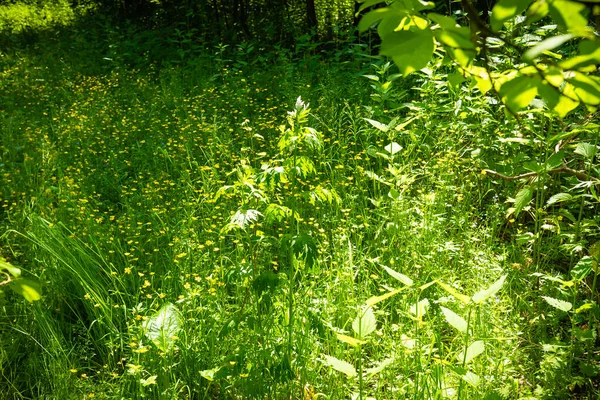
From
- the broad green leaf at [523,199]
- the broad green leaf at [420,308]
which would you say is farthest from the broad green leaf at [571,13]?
the broad green leaf at [523,199]

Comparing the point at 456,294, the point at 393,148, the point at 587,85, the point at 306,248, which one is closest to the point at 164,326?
the point at 306,248

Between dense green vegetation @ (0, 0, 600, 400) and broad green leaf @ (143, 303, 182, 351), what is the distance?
0.01 meters

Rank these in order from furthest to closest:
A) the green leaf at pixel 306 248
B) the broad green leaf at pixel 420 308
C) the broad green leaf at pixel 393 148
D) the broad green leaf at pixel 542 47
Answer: the broad green leaf at pixel 393 148 < the green leaf at pixel 306 248 < the broad green leaf at pixel 420 308 < the broad green leaf at pixel 542 47

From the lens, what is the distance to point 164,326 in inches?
102

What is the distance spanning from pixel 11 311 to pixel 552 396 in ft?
8.91

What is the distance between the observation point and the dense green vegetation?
2.38 meters

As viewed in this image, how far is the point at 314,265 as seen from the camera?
245 cm

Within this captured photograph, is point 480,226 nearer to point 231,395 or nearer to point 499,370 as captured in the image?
point 499,370

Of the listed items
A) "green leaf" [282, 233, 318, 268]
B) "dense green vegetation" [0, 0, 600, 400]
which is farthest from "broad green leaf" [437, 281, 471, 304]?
"green leaf" [282, 233, 318, 268]

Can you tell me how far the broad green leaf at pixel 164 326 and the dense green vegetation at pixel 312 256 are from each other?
1 cm

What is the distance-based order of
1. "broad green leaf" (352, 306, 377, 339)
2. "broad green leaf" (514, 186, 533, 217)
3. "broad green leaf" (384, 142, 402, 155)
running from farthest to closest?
"broad green leaf" (384, 142, 402, 155) → "broad green leaf" (514, 186, 533, 217) → "broad green leaf" (352, 306, 377, 339)

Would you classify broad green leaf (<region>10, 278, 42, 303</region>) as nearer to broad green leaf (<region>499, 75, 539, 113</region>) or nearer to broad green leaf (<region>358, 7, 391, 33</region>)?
broad green leaf (<region>358, 7, 391, 33</region>)

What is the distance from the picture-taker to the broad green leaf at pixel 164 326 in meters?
2.47

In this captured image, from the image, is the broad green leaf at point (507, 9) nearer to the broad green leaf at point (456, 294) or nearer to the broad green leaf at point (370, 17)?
the broad green leaf at point (370, 17)
